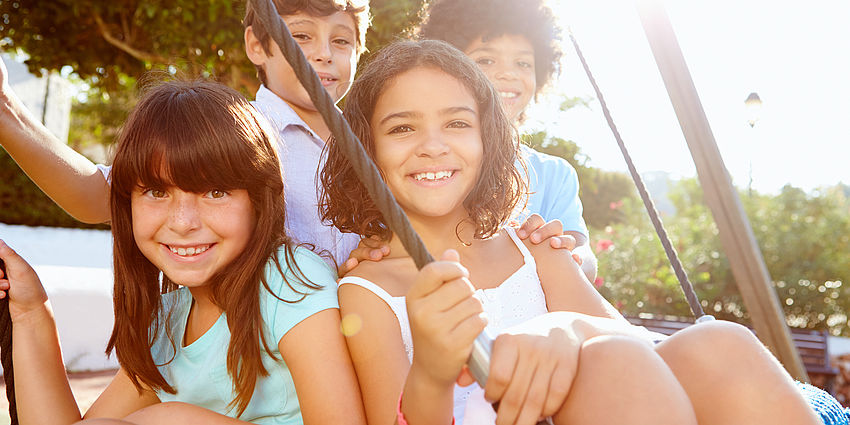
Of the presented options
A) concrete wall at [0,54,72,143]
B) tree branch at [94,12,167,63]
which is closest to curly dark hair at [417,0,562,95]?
tree branch at [94,12,167,63]

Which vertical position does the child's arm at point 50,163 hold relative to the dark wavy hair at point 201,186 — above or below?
above

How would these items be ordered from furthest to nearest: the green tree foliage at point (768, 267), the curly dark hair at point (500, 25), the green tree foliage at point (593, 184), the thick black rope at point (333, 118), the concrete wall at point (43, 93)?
the concrete wall at point (43, 93)
the green tree foliage at point (768, 267)
the green tree foliage at point (593, 184)
the curly dark hair at point (500, 25)
the thick black rope at point (333, 118)

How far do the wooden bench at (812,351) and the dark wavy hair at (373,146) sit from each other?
9.26 feet

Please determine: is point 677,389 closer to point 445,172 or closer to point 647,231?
point 445,172

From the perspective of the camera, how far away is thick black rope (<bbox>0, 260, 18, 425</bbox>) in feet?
4.00

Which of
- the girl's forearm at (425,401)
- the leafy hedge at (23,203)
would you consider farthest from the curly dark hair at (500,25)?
the leafy hedge at (23,203)

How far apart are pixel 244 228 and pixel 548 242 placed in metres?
0.63

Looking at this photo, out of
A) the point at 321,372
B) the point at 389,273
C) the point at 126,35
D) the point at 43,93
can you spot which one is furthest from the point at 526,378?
the point at 43,93

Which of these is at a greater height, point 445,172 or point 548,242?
point 445,172

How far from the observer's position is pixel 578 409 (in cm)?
86

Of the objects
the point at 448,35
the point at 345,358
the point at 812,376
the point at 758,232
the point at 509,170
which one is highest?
the point at 448,35

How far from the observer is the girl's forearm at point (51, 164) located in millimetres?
1352

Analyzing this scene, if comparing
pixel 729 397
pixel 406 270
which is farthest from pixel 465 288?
pixel 406 270

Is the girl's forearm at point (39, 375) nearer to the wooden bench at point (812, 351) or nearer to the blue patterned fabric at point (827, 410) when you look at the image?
the blue patterned fabric at point (827, 410)
